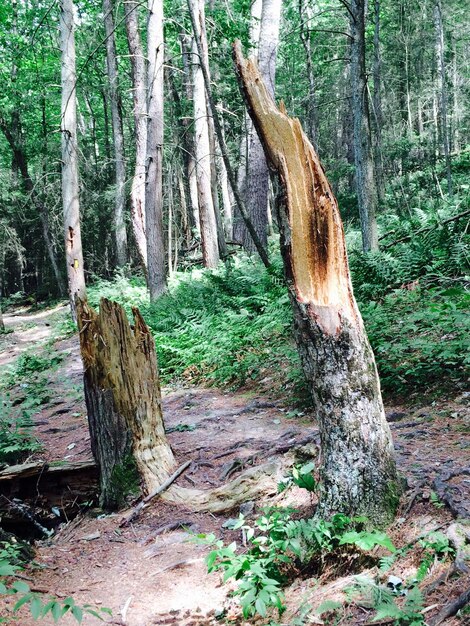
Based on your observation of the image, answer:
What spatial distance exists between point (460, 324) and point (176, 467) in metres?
3.67

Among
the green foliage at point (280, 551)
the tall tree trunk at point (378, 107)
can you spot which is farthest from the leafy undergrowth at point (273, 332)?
the tall tree trunk at point (378, 107)

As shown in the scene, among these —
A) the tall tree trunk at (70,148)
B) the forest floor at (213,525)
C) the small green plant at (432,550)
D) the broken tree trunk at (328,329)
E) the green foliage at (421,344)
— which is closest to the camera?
the small green plant at (432,550)

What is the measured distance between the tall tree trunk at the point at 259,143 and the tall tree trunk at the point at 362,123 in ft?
9.16

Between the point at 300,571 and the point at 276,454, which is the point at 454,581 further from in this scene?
the point at 276,454

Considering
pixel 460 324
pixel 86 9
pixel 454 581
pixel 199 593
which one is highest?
pixel 86 9

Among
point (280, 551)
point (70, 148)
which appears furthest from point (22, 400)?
point (280, 551)

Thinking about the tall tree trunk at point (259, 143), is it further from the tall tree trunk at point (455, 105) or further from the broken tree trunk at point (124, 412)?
the tall tree trunk at point (455, 105)

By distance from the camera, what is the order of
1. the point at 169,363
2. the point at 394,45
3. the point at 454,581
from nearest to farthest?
the point at 454,581
the point at 169,363
the point at 394,45

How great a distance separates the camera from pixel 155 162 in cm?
1350

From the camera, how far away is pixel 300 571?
3098mm

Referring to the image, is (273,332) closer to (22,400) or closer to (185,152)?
(22,400)

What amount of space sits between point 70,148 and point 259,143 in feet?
17.3

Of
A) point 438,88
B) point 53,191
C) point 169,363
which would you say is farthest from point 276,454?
point 438,88

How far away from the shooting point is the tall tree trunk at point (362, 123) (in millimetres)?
8266
